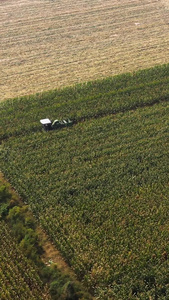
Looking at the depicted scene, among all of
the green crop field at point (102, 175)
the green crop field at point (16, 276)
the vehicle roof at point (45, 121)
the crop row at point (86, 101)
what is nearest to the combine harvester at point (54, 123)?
the vehicle roof at point (45, 121)

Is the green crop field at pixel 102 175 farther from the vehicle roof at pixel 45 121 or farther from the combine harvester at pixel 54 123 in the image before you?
the vehicle roof at pixel 45 121

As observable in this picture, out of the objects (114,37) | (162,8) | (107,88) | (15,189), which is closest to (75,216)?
(15,189)

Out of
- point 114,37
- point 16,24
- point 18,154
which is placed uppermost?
point 16,24

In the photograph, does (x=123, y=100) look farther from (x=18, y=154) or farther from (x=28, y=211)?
(x=28, y=211)

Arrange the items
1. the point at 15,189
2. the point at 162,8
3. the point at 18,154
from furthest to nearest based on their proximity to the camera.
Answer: the point at 162,8 → the point at 18,154 → the point at 15,189

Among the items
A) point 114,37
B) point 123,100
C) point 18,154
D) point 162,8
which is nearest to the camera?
point 18,154

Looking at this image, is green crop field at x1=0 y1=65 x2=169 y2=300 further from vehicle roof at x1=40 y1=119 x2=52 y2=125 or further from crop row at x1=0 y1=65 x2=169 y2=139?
vehicle roof at x1=40 y1=119 x2=52 y2=125
